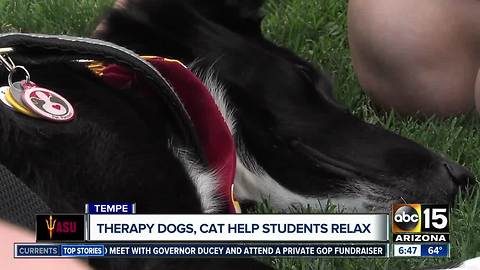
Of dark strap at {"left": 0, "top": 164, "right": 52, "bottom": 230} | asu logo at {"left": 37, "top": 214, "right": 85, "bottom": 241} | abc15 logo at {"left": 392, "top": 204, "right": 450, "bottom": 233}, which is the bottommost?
abc15 logo at {"left": 392, "top": 204, "right": 450, "bottom": 233}

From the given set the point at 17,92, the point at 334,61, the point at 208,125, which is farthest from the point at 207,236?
the point at 334,61

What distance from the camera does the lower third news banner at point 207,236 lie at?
3.40 feet

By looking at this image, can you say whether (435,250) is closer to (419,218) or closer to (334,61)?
(419,218)

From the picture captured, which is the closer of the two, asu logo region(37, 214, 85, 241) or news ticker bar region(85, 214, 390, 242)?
asu logo region(37, 214, 85, 241)

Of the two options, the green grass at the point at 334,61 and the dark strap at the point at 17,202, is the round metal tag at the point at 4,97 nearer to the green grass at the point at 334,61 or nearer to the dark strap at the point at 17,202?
the dark strap at the point at 17,202

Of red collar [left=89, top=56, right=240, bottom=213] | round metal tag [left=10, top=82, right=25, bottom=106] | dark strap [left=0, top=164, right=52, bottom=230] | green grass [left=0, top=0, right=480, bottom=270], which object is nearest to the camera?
dark strap [left=0, top=164, right=52, bottom=230]

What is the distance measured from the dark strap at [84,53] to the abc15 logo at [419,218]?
39 centimetres

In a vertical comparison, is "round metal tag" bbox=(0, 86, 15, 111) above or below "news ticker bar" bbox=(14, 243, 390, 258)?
above

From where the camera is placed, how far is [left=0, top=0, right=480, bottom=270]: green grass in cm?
138

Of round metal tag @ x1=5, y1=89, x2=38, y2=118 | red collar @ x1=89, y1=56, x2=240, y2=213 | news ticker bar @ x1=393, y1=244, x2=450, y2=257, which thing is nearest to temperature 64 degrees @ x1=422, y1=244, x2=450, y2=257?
news ticker bar @ x1=393, y1=244, x2=450, y2=257

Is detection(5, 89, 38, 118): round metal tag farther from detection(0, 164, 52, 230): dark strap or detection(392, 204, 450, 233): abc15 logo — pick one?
detection(392, 204, 450, 233): abc15 logo

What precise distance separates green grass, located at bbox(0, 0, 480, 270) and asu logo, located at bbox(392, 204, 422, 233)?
0.08 m

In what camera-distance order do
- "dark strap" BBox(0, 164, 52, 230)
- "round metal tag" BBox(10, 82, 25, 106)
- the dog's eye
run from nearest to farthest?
"dark strap" BBox(0, 164, 52, 230) < "round metal tag" BBox(10, 82, 25, 106) < the dog's eye

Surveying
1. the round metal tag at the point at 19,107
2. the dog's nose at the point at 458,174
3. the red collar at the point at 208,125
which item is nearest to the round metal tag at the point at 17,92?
the round metal tag at the point at 19,107
